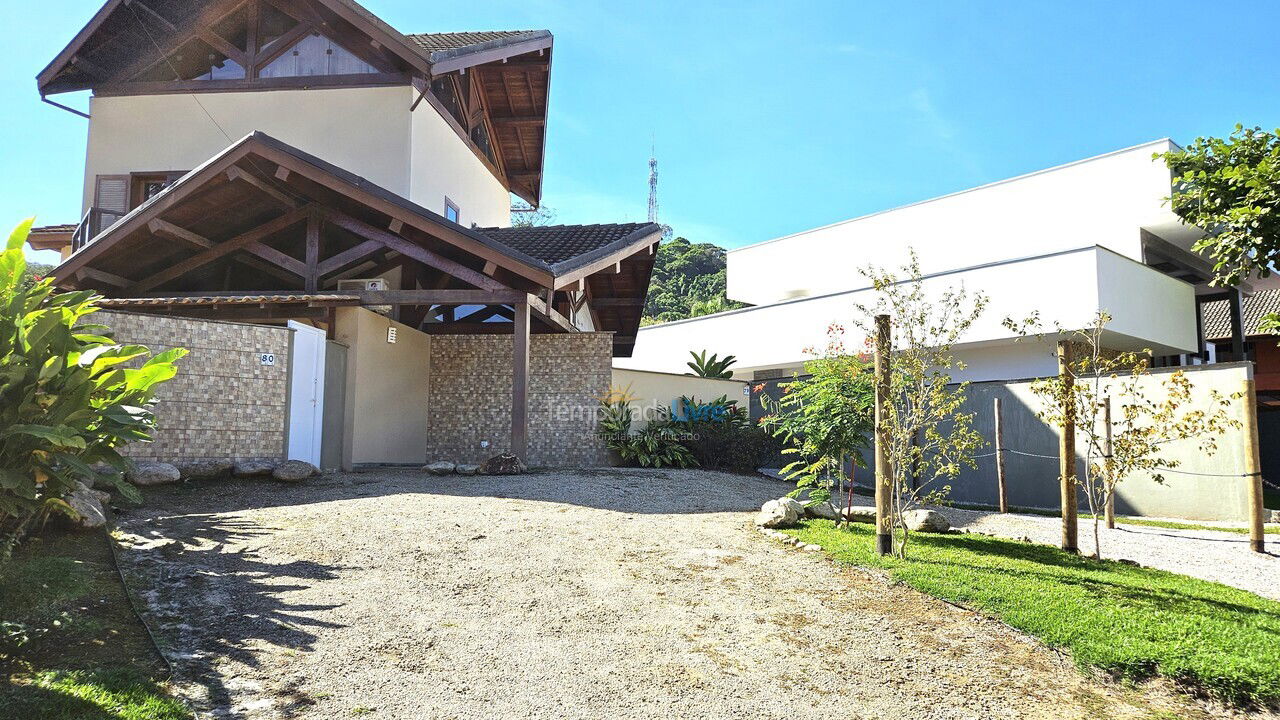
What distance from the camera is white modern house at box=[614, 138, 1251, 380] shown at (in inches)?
725

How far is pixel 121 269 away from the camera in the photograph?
1311 centimetres

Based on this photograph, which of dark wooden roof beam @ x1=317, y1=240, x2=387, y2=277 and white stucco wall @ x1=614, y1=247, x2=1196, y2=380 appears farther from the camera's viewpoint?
white stucco wall @ x1=614, y1=247, x2=1196, y2=380

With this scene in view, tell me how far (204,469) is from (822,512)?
24.1 feet

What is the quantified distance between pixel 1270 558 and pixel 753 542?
5.52 metres

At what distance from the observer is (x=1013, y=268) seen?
19094 millimetres

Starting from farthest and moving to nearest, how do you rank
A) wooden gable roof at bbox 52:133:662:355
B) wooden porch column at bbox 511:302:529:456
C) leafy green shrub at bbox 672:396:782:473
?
1. leafy green shrub at bbox 672:396:782:473
2. wooden porch column at bbox 511:302:529:456
3. wooden gable roof at bbox 52:133:662:355

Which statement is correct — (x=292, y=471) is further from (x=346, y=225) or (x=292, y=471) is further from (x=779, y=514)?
(x=779, y=514)

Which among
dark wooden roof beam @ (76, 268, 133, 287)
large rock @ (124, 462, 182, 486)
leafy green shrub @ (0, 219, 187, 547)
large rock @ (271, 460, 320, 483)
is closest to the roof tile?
dark wooden roof beam @ (76, 268, 133, 287)

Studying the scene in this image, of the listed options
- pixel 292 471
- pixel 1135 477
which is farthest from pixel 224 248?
pixel 1135 477

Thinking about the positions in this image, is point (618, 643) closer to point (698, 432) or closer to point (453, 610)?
point (453, 610)

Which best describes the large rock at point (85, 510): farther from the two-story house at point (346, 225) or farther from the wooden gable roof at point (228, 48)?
the wooden gable roof at point (228, 48)

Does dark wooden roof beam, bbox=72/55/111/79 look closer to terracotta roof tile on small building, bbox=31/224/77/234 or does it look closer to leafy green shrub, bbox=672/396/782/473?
terracotta roof tile on small building, bbox=31/224/77/234

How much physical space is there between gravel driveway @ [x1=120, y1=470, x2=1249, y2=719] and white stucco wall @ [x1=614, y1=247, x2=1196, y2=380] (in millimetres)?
10606

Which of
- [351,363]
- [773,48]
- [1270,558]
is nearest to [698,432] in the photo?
[351,363]
